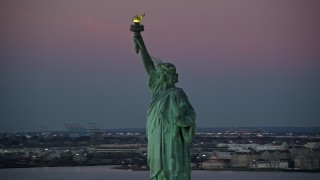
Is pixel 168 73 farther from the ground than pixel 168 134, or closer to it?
farther from the ground

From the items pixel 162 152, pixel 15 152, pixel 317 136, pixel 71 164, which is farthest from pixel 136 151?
pixel 162 152

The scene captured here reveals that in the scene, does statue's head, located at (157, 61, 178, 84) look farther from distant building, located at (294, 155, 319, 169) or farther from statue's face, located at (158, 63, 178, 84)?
distant building, located at (294, 155, 319, 169)

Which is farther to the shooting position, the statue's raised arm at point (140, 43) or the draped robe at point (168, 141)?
the statue's raised arm at point (140, 43)

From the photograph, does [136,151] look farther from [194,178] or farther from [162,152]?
[162,152]

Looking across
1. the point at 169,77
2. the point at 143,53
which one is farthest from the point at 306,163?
the point at 169,77

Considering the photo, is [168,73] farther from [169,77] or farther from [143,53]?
[143,53]

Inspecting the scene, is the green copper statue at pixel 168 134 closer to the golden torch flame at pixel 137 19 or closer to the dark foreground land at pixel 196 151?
the golden torch flame at pixel 137 19

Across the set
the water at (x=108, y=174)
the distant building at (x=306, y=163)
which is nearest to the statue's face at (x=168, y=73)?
the water at (x=108, y=174)

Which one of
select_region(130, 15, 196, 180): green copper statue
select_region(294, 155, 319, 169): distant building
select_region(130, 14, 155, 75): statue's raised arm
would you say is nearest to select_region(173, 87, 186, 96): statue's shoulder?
select_region(130, 15, 196, 180): green copper statue
